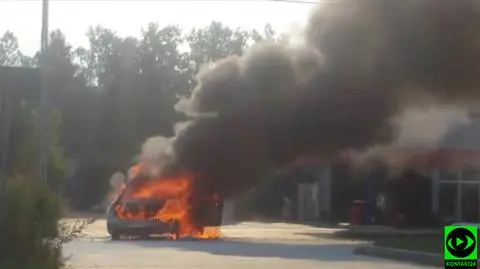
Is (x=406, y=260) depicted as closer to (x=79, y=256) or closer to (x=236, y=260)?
(x=236, y=260)

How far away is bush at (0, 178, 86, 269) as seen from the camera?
13406 mm

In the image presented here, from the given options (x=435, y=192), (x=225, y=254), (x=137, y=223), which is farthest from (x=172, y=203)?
(x=435, y=192)

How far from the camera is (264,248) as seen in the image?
80.4 feet

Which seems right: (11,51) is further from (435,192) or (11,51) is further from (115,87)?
(435,192)

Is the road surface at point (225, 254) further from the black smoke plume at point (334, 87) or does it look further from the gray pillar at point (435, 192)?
the gray pillar at point (435, 192)

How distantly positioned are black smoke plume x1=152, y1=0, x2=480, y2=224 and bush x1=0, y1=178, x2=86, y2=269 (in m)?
8.93

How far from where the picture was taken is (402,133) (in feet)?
84.6

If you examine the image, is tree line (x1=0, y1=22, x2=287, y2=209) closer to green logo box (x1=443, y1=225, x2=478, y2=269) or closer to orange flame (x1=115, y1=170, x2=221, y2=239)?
orange flame (x1=115, y1=170, x2=221, y2=239)

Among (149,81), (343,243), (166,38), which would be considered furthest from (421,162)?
(166,38)

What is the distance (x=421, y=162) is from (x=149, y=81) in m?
30.2

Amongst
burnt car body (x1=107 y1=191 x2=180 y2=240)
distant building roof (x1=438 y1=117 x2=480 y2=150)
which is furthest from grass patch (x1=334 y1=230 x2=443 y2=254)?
burnt car body (x1=107 y1=191 x2=180 y2=240)

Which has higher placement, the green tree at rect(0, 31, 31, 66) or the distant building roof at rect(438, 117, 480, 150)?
the green tree at rect(0, 31, 31, 66)

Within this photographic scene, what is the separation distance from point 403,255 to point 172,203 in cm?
640

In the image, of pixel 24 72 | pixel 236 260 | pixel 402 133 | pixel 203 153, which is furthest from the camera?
pixel 402 133
